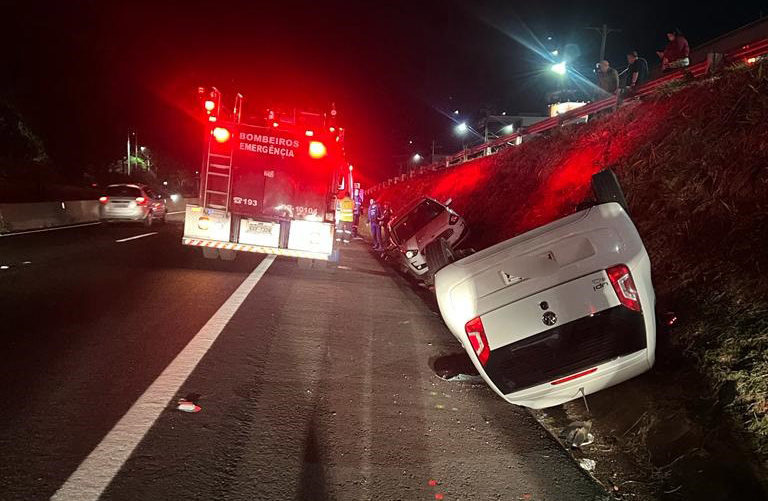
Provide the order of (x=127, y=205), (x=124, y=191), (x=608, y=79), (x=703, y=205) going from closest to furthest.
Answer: (x=703, y=205) → (x=608, y=79) → (x=127, y=205) → (x=124, y=191)

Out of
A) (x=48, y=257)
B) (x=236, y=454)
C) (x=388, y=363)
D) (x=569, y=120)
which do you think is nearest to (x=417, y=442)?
(x=236, y=454)

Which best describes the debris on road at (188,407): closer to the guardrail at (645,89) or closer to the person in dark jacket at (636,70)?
the guardrail at (645,89)

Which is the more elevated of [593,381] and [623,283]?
[623,283]

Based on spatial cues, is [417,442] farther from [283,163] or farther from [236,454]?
[283,163]

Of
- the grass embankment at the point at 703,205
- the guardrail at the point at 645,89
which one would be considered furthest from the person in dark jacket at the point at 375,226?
the guardrail at the point at 645,89

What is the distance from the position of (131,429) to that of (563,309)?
3.10 metres

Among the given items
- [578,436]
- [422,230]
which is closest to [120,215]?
[422,230]

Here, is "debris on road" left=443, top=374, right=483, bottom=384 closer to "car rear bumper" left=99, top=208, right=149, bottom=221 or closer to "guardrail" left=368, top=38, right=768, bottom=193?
"guardrail" left=368, top=38, right=768, bottom=193

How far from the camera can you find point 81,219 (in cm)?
2091

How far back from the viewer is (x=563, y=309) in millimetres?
3707

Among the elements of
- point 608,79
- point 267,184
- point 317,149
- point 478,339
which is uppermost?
point 608,79

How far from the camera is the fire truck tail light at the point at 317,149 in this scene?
9844 millimetres

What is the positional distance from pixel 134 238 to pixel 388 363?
1169cm

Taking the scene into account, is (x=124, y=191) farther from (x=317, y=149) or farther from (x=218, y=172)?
(x=317, y=149)
